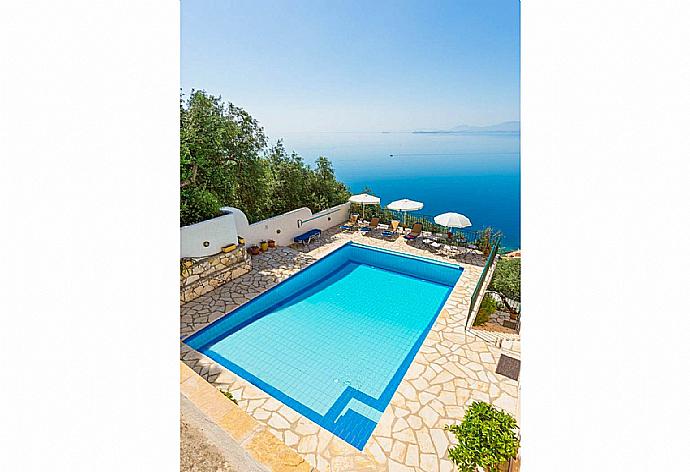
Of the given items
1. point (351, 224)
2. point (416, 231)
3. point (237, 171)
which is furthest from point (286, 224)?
point (416, 231)

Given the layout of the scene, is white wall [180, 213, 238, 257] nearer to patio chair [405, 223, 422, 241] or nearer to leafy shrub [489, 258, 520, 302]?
patio chair [405, 223, 422, 241]

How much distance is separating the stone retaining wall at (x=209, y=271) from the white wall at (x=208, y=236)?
18 cm

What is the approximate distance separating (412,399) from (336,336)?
2223mm

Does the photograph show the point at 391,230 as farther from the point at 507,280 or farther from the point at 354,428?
the point at 354,428

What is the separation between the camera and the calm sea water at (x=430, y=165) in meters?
32.6

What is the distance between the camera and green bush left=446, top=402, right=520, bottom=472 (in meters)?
2.62

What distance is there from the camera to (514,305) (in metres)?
7.64

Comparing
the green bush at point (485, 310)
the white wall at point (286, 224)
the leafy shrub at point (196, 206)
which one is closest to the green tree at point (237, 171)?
the leafy shrub at point (196, 206)

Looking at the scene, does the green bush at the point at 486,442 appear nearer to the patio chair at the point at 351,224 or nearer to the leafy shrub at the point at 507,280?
the leafy shrub at the point at 507,280

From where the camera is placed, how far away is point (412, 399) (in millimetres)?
4695

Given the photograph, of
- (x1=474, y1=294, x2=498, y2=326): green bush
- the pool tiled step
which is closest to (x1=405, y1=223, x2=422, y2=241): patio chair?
(x1=474, y1=294, x2=498, y2=326): green bush

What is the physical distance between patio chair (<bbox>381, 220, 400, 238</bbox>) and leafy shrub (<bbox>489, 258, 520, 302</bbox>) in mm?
3847
